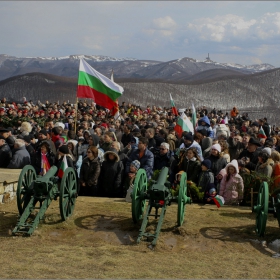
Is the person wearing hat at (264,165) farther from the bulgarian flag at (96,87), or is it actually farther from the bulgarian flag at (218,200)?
the bulgarian flag at (96,87)

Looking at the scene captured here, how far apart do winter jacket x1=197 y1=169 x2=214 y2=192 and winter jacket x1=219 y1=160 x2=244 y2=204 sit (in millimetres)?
244

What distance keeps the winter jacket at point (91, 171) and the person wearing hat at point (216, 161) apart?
235 centimetres

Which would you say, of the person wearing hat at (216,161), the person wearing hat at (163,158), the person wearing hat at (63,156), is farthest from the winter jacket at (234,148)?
the person wearing hat at (63,156)

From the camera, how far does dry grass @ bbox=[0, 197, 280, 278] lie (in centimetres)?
773

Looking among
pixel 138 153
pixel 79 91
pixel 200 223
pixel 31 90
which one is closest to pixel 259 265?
pixel 200 223

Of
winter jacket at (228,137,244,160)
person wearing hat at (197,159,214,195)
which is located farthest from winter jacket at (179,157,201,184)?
winter jacket at (228,137,244,160)

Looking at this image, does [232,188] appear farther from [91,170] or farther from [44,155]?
[44,155]

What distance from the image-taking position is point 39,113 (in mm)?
26859

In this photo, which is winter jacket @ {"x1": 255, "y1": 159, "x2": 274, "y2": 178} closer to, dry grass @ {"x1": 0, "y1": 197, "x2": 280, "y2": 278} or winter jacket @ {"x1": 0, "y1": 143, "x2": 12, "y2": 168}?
dry grass @ {"x1": 0, "y1": 197, "x2": 280, "y2": 278}

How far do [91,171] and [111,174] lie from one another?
0.42 m

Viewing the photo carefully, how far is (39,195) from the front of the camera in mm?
9859

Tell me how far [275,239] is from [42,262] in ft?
12.6

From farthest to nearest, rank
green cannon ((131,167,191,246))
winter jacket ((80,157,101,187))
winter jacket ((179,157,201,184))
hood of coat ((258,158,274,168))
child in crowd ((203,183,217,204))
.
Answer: winter jacket ((80,157,101,187))
winter jacket ((179,157,201,184))
child in crowd ((203,183,217,204))
hood of coat ((258,158,274,168))
green cannon ((131,167,191,246))

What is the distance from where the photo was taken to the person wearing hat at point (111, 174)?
12.0 metres
